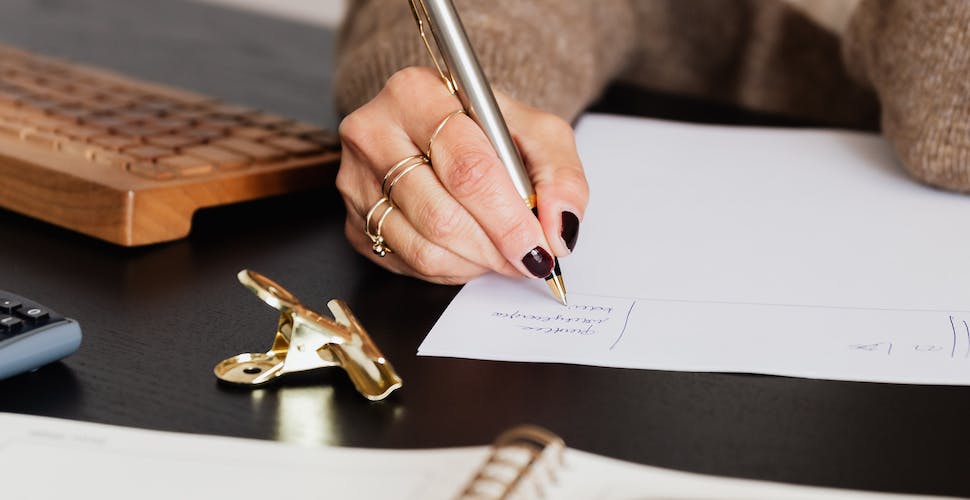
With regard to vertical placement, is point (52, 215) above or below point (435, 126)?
below

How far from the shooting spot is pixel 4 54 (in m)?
0.90

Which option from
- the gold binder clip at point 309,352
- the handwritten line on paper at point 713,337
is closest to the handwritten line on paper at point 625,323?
the handwritten line on paper at point 713,337

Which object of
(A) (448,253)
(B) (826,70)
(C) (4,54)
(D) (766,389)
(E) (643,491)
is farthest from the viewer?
(B) (826,70)

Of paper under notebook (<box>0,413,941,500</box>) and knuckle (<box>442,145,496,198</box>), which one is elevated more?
knuckle (<box>442,145,496,198</box>)

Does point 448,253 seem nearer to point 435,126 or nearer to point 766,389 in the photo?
point 435,126

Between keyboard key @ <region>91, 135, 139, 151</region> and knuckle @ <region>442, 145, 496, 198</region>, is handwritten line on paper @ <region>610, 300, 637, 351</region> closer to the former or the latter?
knuckle @ <region>442, 145, 496, 198</region>

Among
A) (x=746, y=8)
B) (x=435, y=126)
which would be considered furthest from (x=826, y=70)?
(x=435, y=126)

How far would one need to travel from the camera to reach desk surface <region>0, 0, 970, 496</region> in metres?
0.42

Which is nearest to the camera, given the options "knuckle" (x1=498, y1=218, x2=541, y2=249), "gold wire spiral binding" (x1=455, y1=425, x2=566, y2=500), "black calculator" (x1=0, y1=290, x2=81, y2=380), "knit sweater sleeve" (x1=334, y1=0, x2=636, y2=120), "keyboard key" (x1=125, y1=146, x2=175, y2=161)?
"gold wire spiral binding" (x1=455, y1=425, x2=566, y2=500)

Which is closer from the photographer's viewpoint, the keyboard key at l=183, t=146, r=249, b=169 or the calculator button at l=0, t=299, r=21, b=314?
the calculator button at l=0, t=299, r=21, b=314

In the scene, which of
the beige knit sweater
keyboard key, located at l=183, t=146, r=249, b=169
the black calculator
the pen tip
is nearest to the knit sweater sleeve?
the beige knit sweater

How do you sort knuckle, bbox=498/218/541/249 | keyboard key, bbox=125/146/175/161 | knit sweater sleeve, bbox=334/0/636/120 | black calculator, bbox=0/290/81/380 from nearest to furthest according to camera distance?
black calculator, bbox=0/290/81/380, knuckle, bbox=498/218/541/249, keyboard key, bbox=125/146/175/161, knit sweater sleeve, bbox=334/0/636/120

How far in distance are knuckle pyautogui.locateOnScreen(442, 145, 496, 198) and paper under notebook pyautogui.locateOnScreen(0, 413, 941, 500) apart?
0.62 ft

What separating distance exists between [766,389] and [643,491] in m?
0.13
